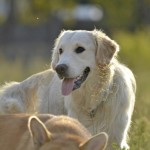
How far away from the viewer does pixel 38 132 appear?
9.02m

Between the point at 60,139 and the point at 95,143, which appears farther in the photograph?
the point at 60,139

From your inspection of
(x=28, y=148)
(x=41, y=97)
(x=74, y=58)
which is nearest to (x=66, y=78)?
(x=74, y=58)

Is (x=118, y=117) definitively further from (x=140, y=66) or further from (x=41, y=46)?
(x=41, y=46)

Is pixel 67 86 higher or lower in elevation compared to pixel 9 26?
higher

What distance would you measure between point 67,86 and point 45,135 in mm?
2628

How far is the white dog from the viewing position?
11617 mm

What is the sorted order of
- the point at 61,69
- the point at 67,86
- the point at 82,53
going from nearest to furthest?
the point at 61,69 < the point at 67,86 < the point at 82,53

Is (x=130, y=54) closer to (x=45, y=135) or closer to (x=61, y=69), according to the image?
(x=61, y=69)

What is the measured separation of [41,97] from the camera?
41.9ft

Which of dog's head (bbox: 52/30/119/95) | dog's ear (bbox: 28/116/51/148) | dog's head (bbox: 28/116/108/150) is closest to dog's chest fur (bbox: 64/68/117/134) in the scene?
dog's head (bbox: 52/30/119/95)

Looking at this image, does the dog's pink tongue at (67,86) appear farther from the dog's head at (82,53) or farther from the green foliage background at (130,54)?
the green foliage background at (130,54)

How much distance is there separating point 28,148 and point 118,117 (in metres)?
2.35

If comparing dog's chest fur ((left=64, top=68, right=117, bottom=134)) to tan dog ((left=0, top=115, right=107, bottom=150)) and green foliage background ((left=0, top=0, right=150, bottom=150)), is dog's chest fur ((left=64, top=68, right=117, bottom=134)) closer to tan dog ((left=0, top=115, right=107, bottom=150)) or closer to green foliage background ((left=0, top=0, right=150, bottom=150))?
green foliage background ((left=0, top=0, right=150, bottom=150))

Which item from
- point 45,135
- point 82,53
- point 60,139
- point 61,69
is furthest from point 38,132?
point 82,53
